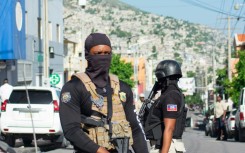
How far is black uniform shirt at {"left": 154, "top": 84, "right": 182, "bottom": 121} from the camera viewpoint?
7652mm

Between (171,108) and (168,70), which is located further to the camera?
(168,70)

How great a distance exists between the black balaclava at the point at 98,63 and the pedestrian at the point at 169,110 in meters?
2.18

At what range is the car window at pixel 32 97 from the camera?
1956cm

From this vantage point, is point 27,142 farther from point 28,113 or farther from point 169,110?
point 169,110

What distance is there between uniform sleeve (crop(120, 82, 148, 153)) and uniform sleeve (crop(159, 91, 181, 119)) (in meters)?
1.97

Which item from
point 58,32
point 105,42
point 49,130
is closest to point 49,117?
point 49,130

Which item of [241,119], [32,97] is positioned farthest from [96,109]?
[241,119]

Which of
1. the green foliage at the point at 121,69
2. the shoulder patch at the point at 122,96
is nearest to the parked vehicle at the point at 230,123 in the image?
the shoulder patch at the point at 122,96

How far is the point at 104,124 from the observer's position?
214 inches

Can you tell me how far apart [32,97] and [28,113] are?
0.44m

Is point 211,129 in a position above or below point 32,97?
below

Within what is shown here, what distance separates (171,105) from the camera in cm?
767

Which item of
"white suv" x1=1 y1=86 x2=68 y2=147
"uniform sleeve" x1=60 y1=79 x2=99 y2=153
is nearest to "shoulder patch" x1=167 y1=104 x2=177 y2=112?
"uniform sleeve" x1=60 y1=79 x2=99 y2=153

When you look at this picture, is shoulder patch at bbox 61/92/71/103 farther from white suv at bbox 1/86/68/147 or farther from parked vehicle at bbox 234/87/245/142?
parked vehicle at bbox 234/87/245/142
